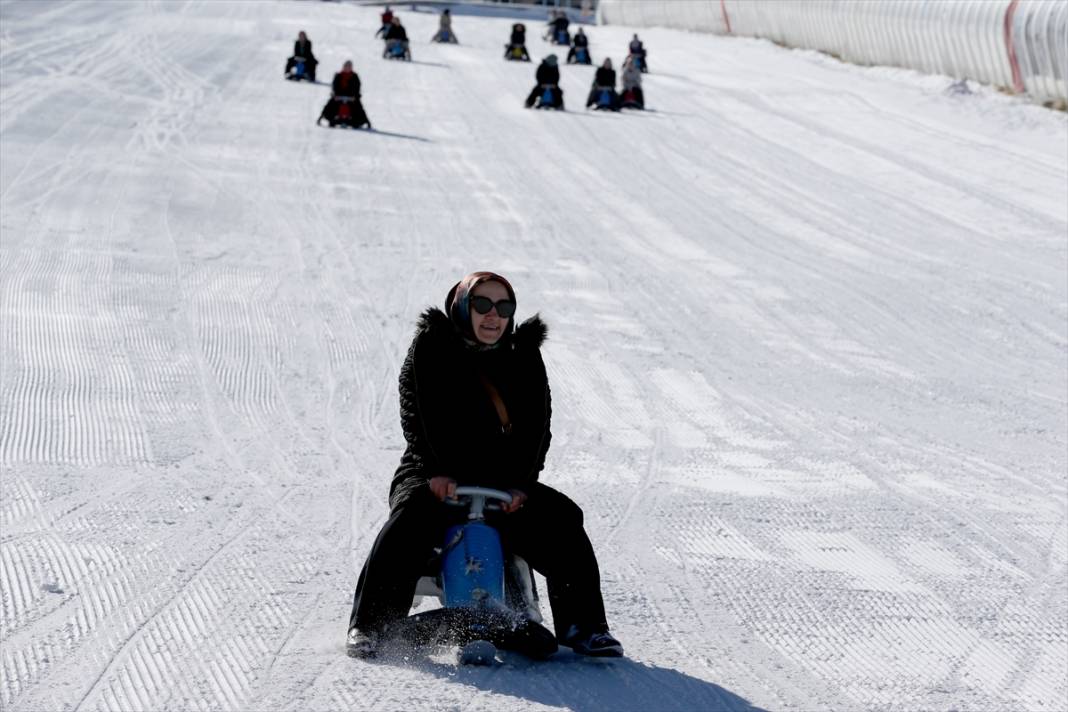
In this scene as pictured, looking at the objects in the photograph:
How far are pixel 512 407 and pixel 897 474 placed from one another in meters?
3.94

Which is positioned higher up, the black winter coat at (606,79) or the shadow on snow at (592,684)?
the shadow on snow at (592,684)

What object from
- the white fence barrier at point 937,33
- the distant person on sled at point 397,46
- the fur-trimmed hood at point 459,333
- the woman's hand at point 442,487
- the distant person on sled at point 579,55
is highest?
the fur-trimmed hood at point 459,333

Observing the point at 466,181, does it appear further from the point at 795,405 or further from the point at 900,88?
the point at 900,88

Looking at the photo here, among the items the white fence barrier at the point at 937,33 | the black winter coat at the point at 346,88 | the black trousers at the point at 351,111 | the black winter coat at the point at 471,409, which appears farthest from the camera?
the white fence barrier at the point at 937,33

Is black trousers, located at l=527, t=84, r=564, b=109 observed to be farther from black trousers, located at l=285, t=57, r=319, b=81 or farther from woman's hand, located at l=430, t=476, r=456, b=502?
woman's hand, located at l=430, t=476, r=456, b=502

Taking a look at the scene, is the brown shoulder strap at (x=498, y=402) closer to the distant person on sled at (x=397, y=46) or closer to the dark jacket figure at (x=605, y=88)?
the dark jacket figure at (x=605, y=88)

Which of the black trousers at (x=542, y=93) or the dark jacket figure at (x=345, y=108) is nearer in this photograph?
the dark jacket figure at (x=345, y=108)

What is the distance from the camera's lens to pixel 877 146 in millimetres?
20719

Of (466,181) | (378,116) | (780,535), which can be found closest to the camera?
(780,535)

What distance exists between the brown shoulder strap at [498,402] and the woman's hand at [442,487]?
0.24m

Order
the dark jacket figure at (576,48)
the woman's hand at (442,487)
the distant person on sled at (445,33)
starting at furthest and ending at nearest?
1. the distant person on sled at (445,33)
2. the dark jacket figure at (576,48)
3. the woman's hand at (442,487)

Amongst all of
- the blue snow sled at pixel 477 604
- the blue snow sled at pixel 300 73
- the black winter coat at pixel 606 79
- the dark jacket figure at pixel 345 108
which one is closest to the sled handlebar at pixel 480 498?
the blue snow sled at pixel 477 604

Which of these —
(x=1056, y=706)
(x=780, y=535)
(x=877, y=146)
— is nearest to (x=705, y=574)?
(x=780, y=535)

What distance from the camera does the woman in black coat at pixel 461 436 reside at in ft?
14.9
